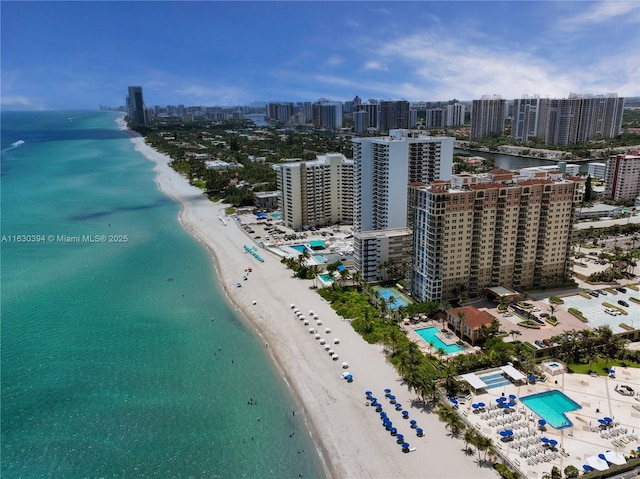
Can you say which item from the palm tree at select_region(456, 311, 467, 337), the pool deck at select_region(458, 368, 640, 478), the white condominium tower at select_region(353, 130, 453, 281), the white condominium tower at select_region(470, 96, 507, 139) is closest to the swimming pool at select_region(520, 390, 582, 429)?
the pool deck at select_region(458, 368, 640, 478)

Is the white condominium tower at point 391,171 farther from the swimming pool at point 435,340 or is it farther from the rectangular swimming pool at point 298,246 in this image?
the swimming pool at point 435,340

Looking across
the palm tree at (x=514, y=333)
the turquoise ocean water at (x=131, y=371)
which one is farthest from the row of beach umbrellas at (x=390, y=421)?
the palm tree at (x=514, y=333)

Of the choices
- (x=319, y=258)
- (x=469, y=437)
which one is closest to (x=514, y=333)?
(x=469, y=437)

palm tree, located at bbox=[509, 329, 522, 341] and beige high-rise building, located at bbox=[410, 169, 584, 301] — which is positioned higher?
beige high-rise building, located at bbox=[410, 169, 584, 301]

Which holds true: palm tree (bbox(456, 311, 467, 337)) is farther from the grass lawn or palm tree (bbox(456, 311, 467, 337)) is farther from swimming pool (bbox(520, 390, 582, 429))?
swimming pool (bbox(520, 390, 582, 429))

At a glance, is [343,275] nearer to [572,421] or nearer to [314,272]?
[314,272]

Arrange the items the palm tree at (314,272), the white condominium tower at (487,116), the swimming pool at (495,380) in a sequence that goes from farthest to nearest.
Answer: the white condominium tower at (487,116) → the palm tree at (314,272) → the swimming pool at (495,380)

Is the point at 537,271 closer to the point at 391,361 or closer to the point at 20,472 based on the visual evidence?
the point at 391,361
